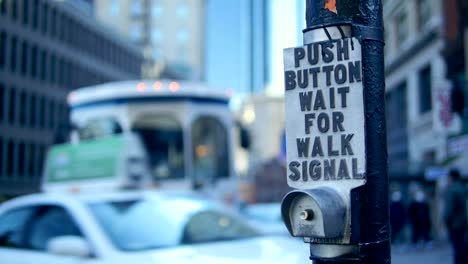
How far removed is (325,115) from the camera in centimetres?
251

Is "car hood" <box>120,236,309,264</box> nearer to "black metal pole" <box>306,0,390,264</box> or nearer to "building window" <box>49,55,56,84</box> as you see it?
"black metal pole" <box>306,0,390,264</box>

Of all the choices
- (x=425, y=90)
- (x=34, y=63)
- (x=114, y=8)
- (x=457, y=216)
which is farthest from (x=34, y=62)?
(x=457, y=216)

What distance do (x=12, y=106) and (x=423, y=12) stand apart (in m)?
31.4

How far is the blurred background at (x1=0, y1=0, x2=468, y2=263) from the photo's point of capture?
1938 centimetres

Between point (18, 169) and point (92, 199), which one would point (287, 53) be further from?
point (18, 169)

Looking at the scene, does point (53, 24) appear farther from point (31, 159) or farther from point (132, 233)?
point (132, 233)

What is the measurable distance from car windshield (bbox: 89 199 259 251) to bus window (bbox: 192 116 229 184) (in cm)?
459

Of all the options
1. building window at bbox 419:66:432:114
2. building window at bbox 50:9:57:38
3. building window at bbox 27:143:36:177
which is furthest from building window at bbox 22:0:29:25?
building window at bbox 419:66:432:114

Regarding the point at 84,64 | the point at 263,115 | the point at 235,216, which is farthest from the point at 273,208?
the point at 263,115

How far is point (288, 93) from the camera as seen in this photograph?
261 centimetres

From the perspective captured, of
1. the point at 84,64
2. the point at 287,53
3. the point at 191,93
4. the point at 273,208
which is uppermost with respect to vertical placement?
the point at 84,64

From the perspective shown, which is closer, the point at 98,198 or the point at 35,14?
the point at 98,198

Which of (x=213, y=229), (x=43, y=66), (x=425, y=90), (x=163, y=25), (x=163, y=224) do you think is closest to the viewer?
(x=163, y=224)

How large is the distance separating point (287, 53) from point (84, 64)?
5631cm
